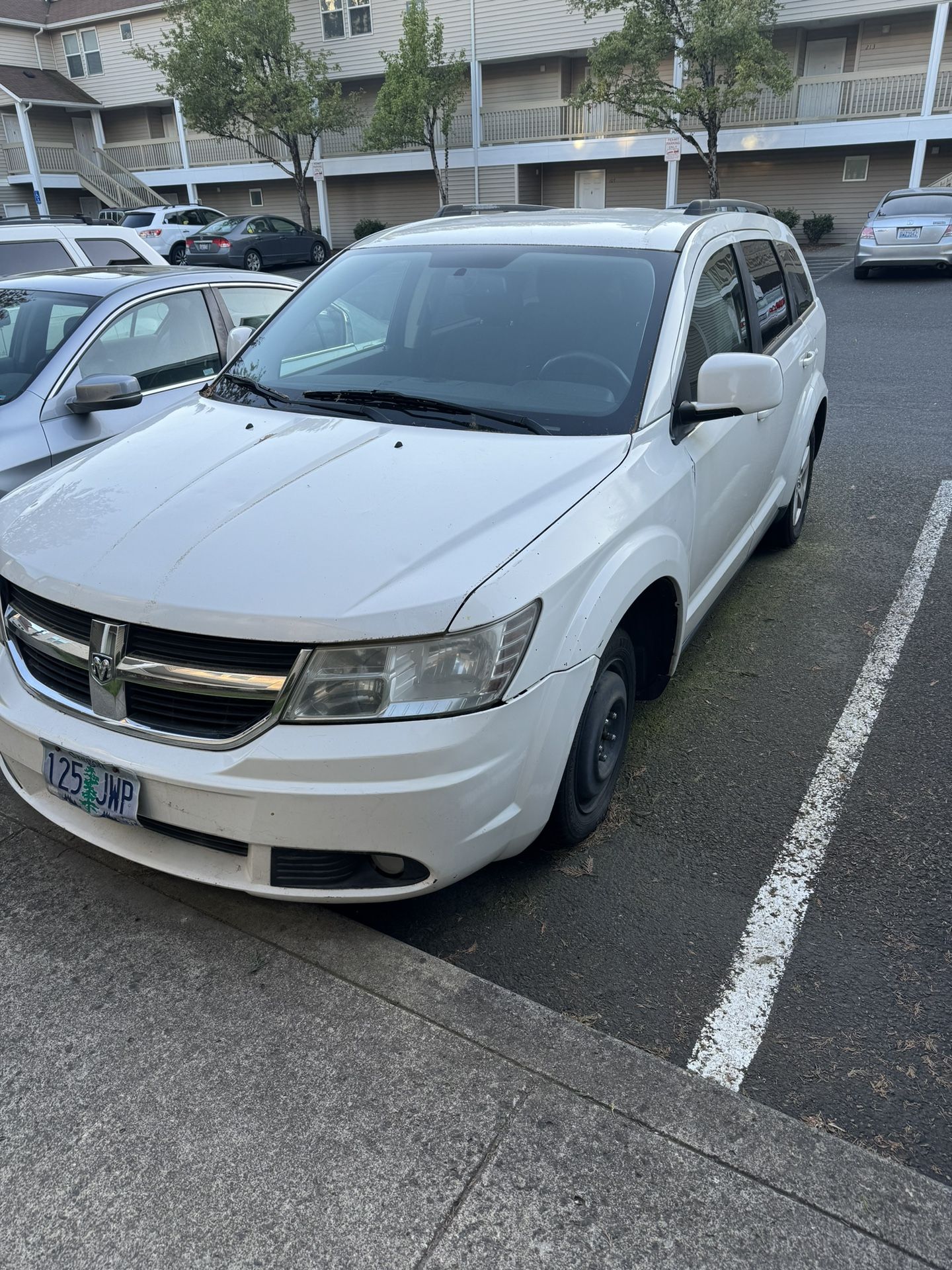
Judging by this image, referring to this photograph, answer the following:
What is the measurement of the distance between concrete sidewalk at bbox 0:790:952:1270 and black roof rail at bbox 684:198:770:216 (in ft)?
11.0

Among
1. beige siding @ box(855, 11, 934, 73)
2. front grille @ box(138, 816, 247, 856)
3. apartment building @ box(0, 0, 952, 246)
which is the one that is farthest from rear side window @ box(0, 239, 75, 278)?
beige siding @ box(855, 11, 934, 73)

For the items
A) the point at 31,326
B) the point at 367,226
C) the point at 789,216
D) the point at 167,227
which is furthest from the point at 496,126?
the point at 31,326

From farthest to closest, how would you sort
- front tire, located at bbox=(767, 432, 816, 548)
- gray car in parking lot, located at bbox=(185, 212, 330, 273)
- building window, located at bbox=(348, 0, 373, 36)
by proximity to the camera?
building window, located at bbox=(348, 0, 373, 36) < gray car in parking lot, located at bbox=(185, 212, 330, 273) < front tire, located at bbox=(767, 432, 816, 548)

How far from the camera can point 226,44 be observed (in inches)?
1128

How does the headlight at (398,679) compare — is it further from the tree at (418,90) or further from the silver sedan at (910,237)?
the tree at (418,90)

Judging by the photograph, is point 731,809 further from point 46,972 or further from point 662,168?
point 662,168

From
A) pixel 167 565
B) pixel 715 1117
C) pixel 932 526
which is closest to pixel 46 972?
pixel 167 565

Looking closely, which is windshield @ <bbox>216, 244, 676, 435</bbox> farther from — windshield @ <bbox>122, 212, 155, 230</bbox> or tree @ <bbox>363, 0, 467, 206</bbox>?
tree @ <bbox>363, 0, 467, 206</bbox>

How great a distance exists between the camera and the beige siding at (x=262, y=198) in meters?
36.2

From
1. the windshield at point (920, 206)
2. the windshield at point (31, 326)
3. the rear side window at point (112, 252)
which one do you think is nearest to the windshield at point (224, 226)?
the windshield at point (920, 206)

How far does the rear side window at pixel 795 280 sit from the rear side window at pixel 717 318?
111cm

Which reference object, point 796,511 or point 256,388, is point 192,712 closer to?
point 256,388

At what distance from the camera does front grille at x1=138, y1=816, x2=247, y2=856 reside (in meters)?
2.45

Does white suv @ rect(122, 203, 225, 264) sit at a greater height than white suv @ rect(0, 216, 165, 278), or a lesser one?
lesser
